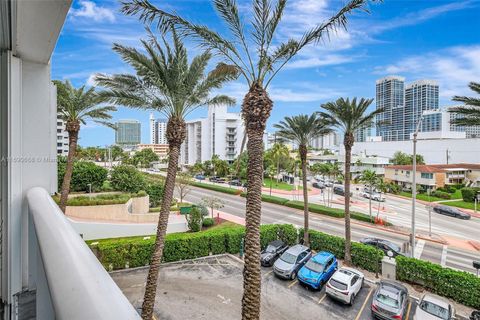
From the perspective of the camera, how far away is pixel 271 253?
15.6 meters

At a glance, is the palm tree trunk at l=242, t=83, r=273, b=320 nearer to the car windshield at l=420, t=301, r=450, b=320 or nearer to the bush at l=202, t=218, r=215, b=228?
the car windshield at l=420, t=301, r=450, b=320

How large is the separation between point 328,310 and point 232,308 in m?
4.02

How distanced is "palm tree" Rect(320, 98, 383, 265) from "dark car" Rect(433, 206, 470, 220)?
845 inches

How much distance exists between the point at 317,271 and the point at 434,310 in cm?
469

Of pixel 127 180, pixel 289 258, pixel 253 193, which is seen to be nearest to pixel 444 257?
pixel 289 258

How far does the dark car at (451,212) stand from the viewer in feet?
93.9

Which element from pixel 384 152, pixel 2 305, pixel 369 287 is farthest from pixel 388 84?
pixel 2 305

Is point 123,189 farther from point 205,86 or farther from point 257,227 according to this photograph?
point 257,227

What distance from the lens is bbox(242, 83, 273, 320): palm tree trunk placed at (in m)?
6.48

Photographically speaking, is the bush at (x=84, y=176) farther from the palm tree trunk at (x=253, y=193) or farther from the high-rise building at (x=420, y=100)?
the high-rise building at (x=420, y=100)

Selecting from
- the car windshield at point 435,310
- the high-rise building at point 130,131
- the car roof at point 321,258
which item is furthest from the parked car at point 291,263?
the high-rise building at point 130,131

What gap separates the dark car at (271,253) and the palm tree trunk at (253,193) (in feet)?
29.2

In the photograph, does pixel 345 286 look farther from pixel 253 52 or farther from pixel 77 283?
pixel 77 283

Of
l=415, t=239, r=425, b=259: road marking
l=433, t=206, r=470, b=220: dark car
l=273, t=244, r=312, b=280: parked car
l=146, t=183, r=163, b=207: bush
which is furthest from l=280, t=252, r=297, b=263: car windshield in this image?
l=433, t=206, r=470, b=220: dark car
